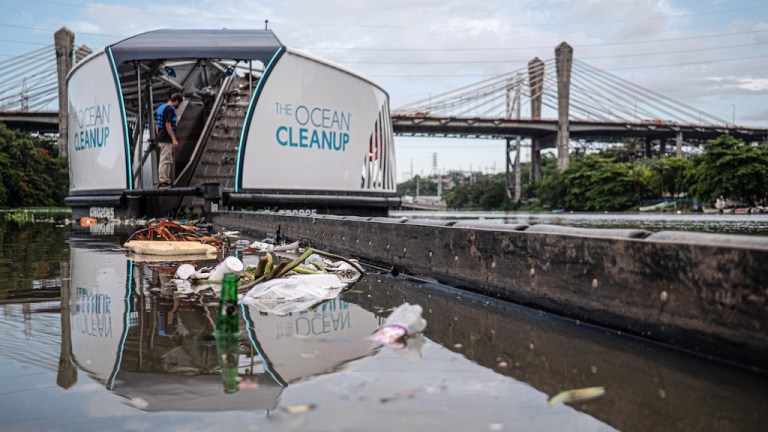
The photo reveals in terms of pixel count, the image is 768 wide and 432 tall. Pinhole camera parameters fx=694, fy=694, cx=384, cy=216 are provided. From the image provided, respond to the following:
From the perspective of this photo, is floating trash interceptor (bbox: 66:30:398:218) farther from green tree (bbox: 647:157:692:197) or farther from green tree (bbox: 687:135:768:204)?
green tree (bbox: 647:157:692:197)

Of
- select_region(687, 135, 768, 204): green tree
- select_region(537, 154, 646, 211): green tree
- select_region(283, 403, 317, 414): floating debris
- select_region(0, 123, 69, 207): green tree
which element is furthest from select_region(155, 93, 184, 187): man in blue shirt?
select_region(537, 154, 646, 211): green tree

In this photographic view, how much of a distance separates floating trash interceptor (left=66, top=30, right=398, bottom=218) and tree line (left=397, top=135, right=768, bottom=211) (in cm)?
4546

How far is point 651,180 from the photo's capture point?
7356 centimetres

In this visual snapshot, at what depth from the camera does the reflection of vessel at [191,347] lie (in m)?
1.90

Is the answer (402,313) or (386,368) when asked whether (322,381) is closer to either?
(386,368)

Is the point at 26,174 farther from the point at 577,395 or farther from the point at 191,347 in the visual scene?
the point at 577,395

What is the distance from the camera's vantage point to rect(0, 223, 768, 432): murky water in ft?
5.56

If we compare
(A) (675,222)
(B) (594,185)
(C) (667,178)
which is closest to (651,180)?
(C) (667,178)

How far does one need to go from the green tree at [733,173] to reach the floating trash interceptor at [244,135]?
44791 millimetres

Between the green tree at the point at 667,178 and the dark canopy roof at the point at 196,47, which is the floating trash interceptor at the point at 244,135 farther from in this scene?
the green tree at the point at 667,178

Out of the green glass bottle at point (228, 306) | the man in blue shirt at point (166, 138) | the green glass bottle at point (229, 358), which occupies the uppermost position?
the man in blue shirt at point (166, 138)

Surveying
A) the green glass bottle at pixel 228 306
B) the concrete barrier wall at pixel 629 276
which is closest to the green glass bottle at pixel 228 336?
the green glass bottle at pixel 228 306

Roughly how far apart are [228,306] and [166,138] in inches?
462

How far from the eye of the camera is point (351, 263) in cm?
465
